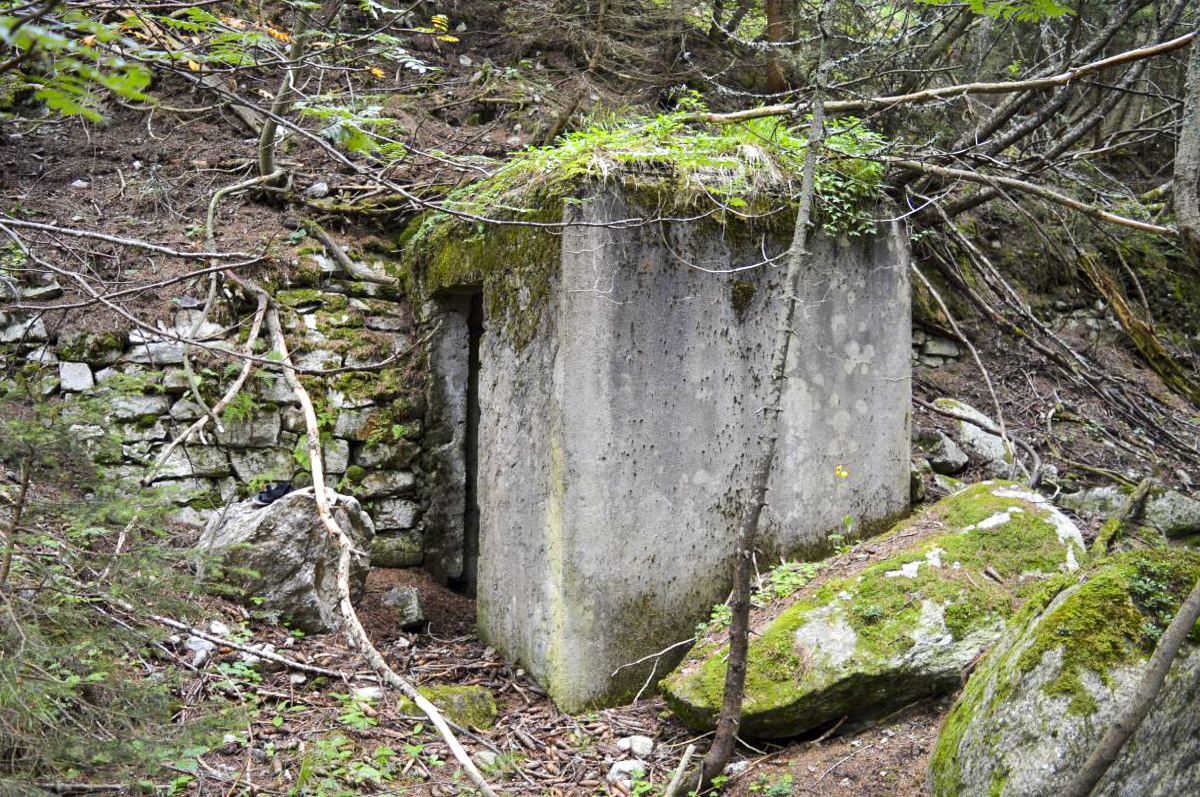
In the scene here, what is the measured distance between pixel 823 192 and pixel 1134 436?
4438 millimetres

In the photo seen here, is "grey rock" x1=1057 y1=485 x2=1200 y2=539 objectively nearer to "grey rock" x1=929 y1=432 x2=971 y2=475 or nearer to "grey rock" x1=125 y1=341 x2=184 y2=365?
"grey rock" x1=929 y1=432 x2=971 y2=475

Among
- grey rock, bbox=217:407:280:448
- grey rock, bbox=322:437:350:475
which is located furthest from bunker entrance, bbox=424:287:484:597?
grey rock, bbox=217:407:280:448

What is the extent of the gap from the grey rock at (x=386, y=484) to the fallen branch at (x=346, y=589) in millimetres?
634

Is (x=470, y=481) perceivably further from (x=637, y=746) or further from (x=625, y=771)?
(x=625, y=771)

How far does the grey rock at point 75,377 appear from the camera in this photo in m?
5.10

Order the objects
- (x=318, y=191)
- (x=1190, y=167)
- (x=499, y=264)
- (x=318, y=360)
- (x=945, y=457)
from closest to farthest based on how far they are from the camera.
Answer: (x=1190, y=167), (x=499, y=264), (x=318, y=360), (x=945, y=457), (x=318, y=191)

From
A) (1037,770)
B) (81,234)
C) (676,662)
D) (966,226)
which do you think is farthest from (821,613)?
(966,226)

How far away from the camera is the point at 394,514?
5.52 meters

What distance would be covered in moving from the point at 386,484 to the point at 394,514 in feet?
0.66

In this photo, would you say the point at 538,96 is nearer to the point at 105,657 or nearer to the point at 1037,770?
the point at 105,657

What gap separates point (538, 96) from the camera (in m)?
7.57

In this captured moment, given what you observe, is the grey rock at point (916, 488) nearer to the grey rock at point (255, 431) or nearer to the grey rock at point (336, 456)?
the grey rock at point (336, 456)

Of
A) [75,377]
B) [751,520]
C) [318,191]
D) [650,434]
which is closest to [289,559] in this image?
[75,377]

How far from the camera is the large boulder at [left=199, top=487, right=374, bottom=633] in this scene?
4.47m
